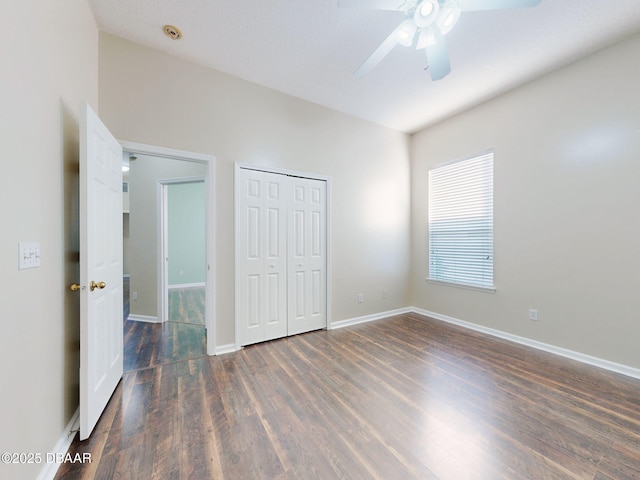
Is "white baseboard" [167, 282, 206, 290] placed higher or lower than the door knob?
lower

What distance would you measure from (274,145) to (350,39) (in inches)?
52.6

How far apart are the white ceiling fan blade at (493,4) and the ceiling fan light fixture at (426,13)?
15 centimetres

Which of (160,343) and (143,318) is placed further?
(143,318)

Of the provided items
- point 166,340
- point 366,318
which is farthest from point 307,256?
point 166,340

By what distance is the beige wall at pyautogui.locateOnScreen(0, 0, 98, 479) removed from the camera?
1.06 metres

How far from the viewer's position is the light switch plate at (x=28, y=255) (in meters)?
1.14

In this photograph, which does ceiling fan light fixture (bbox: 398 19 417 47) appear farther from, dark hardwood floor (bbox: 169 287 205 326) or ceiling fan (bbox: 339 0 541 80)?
dark hardwood floor (bbox: 169 287 205 326)

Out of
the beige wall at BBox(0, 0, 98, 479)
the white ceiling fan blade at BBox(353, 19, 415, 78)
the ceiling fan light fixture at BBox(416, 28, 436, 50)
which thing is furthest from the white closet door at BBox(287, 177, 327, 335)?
the beige wall at BBox(0, 0, 98, 479)

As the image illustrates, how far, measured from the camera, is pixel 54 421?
4.64ft

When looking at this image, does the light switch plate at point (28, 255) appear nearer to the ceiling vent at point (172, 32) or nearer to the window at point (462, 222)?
the ceiling vent at point (172, 32)

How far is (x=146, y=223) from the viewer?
3.75 metres

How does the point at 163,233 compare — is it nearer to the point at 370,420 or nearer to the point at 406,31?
the point at 370,420

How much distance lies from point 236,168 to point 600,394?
3.84 metres

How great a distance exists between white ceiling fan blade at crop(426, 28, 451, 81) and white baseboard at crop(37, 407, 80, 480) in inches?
133
